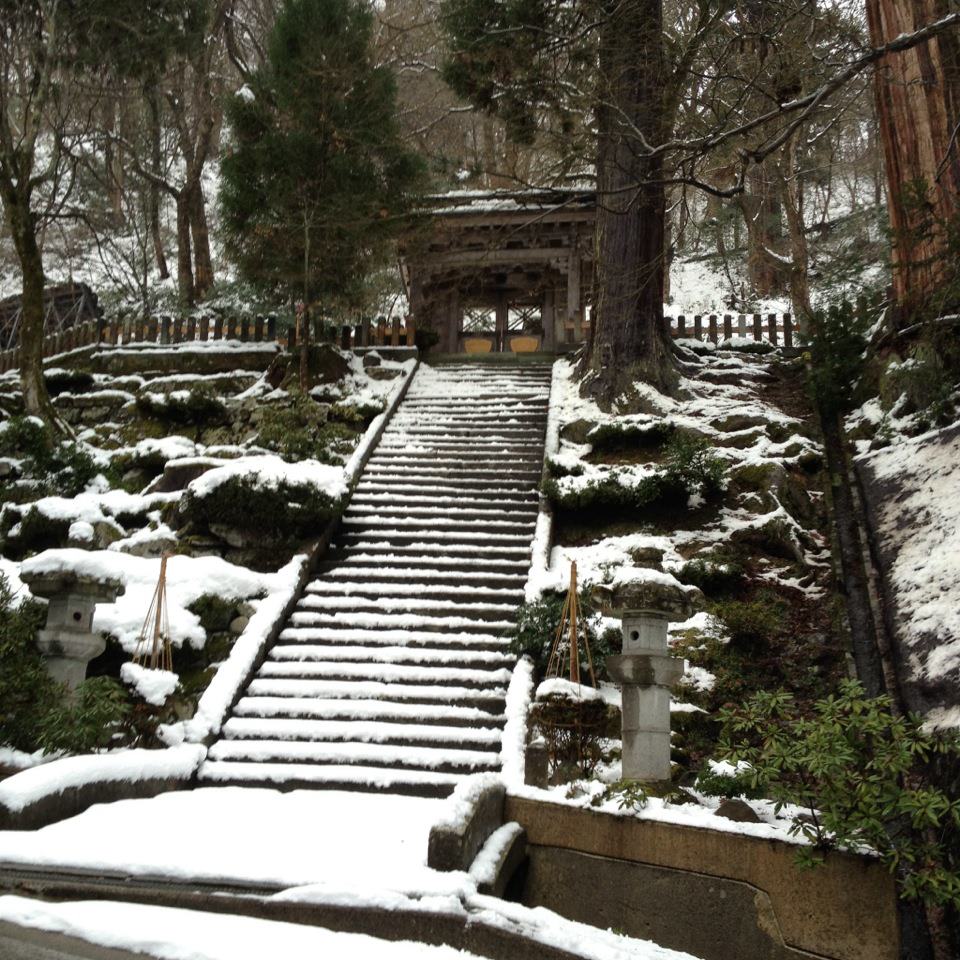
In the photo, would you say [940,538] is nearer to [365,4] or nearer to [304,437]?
[304,437]

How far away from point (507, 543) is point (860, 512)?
12.5 ft

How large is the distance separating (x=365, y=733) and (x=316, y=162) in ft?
36.7

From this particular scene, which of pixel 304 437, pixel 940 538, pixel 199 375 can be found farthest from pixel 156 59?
pixel 940 538

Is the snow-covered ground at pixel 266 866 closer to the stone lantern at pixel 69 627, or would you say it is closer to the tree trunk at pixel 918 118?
the stone lantern at pixel 69 627

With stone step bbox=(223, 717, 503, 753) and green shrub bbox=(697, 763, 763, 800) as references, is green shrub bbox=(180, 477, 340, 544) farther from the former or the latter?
green shrub bbox=(697, 763, 763, 800)

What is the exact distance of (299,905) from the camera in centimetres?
423

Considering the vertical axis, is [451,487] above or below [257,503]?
above

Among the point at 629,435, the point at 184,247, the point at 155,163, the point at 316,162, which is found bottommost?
the point at 629,435

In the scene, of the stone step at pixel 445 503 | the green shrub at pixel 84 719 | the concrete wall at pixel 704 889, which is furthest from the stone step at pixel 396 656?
the concrete wall at pixel 704 889

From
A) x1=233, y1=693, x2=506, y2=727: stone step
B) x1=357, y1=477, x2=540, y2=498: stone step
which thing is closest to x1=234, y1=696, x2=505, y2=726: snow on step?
x1=233, y1=693, x2=506, y2=727: stone step

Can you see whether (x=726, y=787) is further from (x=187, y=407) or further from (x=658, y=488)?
(x=187, y=407)

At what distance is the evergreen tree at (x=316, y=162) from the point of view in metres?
15.4

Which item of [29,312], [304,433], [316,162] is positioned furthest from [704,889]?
[316,162]

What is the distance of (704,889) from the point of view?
450 centimetres
